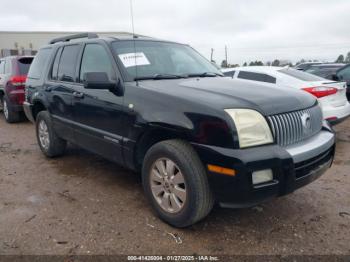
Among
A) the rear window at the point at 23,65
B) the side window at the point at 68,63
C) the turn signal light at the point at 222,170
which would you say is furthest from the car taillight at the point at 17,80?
the turn signal light at the point at 222,170

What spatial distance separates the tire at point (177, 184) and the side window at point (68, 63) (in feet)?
6.13

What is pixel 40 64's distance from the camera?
500 cm

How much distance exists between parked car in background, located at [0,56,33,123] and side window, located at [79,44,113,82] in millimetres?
4518

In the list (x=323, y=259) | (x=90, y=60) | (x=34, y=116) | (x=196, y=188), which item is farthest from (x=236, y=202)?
(x=34, y=116)

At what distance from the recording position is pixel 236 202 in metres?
2.45

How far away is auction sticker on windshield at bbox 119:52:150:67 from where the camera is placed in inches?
132

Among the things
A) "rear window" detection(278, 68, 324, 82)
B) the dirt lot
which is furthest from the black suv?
"rear window" detection(278, 68, 324, 82)

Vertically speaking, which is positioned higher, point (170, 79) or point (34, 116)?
point (170, 79)

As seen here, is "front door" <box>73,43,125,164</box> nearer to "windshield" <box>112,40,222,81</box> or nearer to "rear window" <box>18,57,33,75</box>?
"windshield" <box>112,40,222,81</box>

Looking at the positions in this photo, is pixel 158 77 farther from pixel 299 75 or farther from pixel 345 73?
pixel 345 73

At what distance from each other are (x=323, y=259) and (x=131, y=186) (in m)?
2.23

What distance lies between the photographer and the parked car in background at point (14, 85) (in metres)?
7.58

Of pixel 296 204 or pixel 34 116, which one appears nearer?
pixel 296 204

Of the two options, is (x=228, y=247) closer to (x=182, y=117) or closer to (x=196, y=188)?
Answer: (x=196, y=188)
